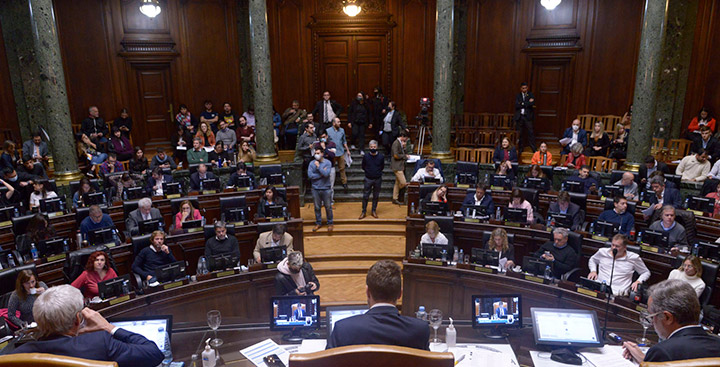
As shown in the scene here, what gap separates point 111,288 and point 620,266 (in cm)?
538

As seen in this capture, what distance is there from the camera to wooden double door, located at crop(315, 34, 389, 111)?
1336 cm

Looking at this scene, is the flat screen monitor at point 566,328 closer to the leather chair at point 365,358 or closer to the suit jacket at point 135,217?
the leather chair at point 365,358

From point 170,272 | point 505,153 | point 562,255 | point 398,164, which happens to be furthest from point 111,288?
point 505,153

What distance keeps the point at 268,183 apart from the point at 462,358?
5758 mm

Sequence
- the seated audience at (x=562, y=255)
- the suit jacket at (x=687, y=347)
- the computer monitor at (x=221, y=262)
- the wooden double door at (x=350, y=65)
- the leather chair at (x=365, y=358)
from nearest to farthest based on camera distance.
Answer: the leather chair at (x=365, y=358)
the suit jacket at (x=687, y=347)
the computer monitor at (x=221, y=262)
the seated audience at (x=562, y=255)
the wooden double door at (x=350, y=65)

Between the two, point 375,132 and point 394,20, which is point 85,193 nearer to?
point 375,132

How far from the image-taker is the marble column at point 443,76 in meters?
9.91

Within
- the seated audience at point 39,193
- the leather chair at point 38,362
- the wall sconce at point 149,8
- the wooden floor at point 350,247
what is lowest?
the wooden floor at point 350,247

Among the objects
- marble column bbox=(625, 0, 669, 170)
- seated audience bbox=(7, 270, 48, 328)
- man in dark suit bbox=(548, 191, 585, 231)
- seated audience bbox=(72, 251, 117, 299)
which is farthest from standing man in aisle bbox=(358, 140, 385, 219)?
seated audience bbox=(7, 270, 48, 328)

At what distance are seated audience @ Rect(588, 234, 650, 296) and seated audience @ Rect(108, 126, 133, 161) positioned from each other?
358 inches

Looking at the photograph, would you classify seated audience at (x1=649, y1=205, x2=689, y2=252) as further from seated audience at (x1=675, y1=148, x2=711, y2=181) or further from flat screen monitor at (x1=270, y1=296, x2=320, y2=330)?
flat screen monitor at (x1=270, y1=296, x2=320, y2=330)

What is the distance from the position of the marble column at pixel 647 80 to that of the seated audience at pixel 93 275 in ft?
28.3

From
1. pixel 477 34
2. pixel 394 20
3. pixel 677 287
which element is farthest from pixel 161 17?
pixel 677 287

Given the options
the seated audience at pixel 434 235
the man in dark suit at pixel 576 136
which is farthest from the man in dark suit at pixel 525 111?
the seated audience at pixel 434 235
